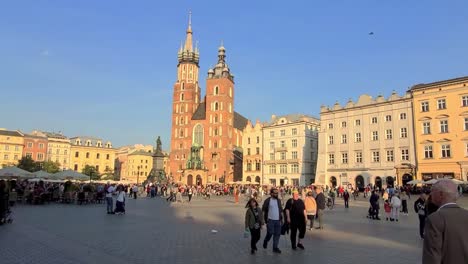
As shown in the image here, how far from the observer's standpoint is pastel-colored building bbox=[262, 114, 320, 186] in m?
70.1

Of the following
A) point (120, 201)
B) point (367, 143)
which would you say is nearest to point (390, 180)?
point (367, 143)

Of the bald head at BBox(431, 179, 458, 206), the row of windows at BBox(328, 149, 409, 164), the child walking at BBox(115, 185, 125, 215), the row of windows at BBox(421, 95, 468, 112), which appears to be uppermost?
the row of windows at BBox(421, 95, 468, 112)

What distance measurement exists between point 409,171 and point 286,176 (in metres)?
24.4

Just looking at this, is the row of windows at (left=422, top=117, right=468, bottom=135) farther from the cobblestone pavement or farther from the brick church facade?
the brick church facade

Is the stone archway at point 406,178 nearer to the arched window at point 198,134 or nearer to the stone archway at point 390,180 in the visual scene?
the stone archway at point 390,180

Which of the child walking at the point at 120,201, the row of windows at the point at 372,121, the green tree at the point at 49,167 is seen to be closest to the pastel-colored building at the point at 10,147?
the green tree at the point at 49,167

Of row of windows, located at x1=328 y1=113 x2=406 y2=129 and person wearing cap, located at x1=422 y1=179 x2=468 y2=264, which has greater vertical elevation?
row of windows, located at x1=328 y1=113 x2=406 y2=129

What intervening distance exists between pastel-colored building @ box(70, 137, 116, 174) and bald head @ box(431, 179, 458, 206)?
119m

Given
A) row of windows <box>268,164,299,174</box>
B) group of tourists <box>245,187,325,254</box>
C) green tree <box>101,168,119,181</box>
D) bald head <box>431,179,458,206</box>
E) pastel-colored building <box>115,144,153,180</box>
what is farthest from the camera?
pastel-colored building <box>115,144,153,180</box>

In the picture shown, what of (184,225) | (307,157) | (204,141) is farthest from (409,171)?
(204,141)

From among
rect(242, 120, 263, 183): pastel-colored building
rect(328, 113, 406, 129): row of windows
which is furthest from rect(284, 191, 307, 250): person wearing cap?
rect(242, 120, 263, 183): pastel-colored building

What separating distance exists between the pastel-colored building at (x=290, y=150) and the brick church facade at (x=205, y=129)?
1606 cm

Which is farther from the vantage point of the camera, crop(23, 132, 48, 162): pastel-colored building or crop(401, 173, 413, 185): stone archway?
crop(23, 132, 48, 162): pastel-colored building

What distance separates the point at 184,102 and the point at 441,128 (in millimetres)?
64994
